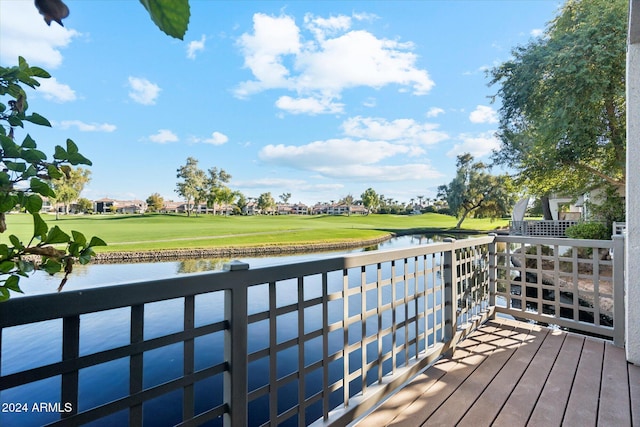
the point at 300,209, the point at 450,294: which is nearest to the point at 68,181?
the point at 450,294

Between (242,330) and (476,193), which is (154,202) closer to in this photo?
(476,193)

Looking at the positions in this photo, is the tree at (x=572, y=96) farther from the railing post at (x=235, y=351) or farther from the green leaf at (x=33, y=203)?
the green leaf at (x=33, y=203)

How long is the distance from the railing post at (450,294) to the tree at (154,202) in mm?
25311

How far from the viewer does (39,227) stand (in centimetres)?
50

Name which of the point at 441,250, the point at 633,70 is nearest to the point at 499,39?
the point at 633,70

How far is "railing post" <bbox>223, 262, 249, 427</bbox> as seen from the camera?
106 centimetres

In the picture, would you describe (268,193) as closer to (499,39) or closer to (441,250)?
(499,39)

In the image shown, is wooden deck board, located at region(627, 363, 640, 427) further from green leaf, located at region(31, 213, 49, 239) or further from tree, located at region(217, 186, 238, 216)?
tree, located at region(217, 186, 238, 216)

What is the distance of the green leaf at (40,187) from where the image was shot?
0.47 m

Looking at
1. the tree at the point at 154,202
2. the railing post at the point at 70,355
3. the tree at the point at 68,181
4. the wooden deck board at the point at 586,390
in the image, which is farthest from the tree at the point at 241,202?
the railing post at the point at 70,355

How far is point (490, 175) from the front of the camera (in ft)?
75.0

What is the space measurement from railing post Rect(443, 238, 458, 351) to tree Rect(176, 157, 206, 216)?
24014mm

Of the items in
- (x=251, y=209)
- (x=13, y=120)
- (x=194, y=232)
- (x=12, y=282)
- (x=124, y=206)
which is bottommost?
(x=194, y=232)

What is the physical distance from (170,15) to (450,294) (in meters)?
2.32
